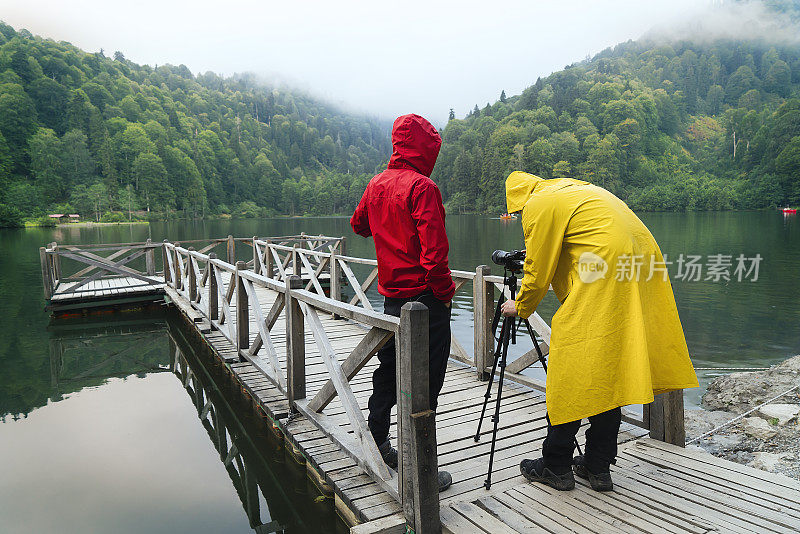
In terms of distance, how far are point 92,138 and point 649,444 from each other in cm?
10208

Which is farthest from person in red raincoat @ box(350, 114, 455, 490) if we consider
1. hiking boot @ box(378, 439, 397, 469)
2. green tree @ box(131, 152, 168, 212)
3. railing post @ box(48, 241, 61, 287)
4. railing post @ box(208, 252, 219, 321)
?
green tree @ box(131, 152, 168, 212)

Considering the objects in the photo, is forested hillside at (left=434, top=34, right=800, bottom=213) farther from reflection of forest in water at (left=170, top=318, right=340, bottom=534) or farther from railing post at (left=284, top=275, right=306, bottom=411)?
railing post at (left=284, top=275, right=306, bottom=411)

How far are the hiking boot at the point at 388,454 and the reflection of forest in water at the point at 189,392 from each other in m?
1.29

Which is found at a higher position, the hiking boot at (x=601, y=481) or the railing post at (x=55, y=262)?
the railing post at (x=55, y=262)

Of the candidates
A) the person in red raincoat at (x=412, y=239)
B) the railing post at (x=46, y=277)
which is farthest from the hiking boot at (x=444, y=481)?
the railing post at (x=46, y=277)

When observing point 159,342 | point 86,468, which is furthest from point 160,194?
point 86,468

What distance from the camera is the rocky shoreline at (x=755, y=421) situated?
4570 mm

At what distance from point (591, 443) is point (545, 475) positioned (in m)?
0.37

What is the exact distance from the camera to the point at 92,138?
85.1 metres

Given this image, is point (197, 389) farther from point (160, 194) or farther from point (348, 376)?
point (160, 194)

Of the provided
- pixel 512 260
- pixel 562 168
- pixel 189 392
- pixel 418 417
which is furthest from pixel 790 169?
pixel 418 417

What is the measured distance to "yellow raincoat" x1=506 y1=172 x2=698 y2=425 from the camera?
256cm

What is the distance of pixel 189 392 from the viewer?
25.8ft

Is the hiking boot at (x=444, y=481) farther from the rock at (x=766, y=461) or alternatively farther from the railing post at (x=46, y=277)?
the railing post at (x=46, y=277)
